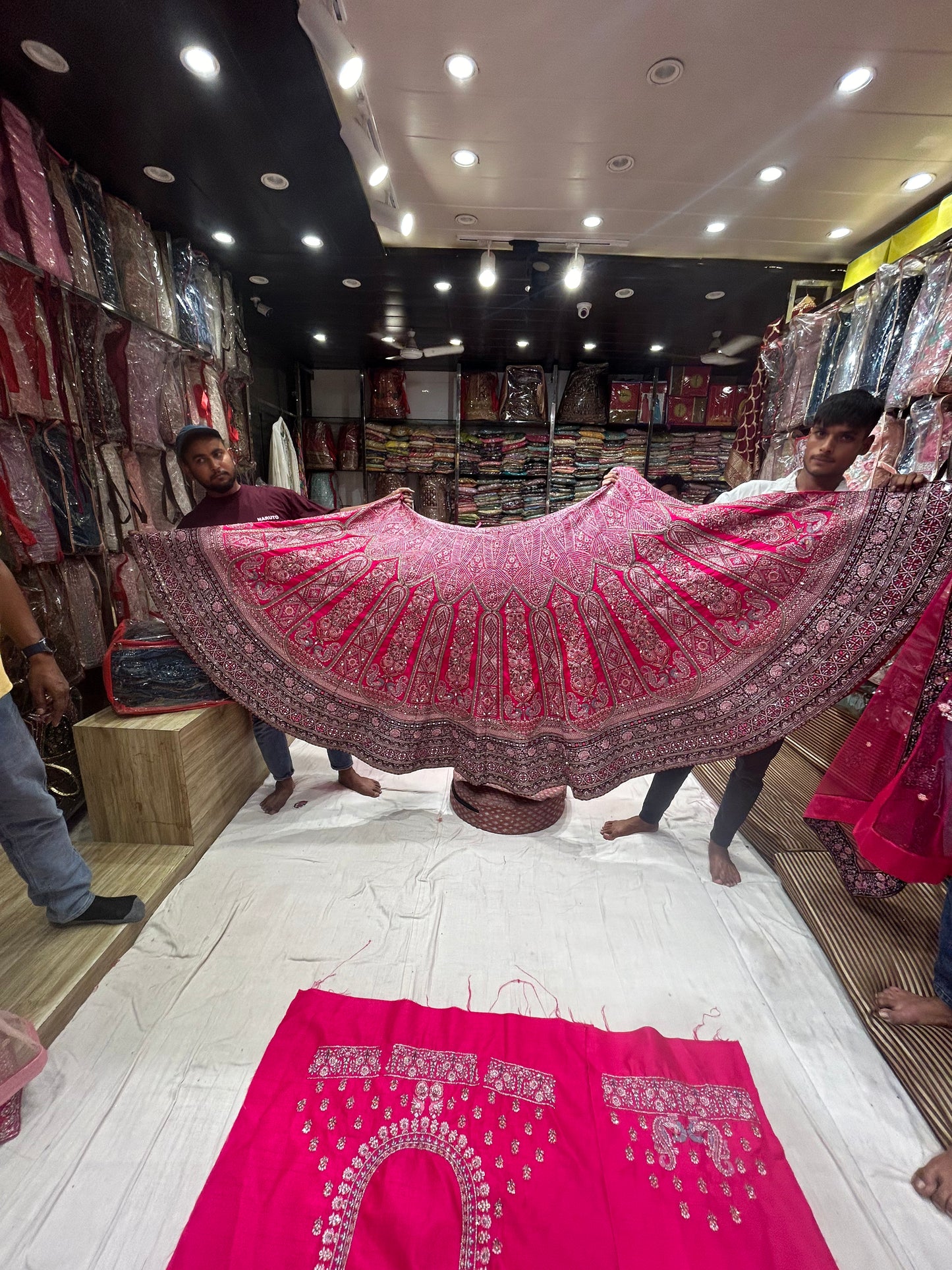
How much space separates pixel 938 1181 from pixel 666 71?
2.85m

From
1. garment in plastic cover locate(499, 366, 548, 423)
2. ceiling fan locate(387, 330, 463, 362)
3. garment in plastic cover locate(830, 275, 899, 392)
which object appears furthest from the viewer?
garment in plastic cover locate(499, 366, 548, 423)

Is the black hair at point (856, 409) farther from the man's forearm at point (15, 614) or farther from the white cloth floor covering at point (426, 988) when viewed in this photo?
the man's forearm at point (15, 614)

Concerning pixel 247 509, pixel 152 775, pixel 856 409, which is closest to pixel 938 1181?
pixel 856 409

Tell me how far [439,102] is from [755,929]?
2891 mm

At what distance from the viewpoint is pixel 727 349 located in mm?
3486

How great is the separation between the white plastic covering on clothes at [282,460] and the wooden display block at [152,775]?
2.36m

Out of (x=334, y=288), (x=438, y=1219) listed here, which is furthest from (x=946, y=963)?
(x=334, y=288)

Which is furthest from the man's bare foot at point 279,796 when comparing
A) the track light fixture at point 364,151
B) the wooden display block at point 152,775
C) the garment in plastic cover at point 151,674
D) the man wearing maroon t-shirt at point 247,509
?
the track light fixture at point 364,151

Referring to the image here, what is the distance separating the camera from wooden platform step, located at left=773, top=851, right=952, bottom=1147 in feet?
3.10

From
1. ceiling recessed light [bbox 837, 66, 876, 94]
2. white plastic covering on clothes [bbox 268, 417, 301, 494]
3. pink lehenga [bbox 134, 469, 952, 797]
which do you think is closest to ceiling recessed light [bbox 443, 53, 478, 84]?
ceiling recessed light [bbox 837, 66, 876, 94]

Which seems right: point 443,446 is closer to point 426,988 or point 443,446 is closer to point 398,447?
point 398,447

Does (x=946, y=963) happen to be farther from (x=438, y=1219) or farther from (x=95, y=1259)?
(x=95, y=1259)

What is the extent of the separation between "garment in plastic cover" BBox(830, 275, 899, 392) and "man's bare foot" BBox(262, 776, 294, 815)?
289cm

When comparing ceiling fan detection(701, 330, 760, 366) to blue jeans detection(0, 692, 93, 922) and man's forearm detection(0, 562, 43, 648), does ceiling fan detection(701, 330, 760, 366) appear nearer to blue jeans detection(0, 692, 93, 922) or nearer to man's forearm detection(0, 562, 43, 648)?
man's forearm detection(0, 562, 43, 648)
